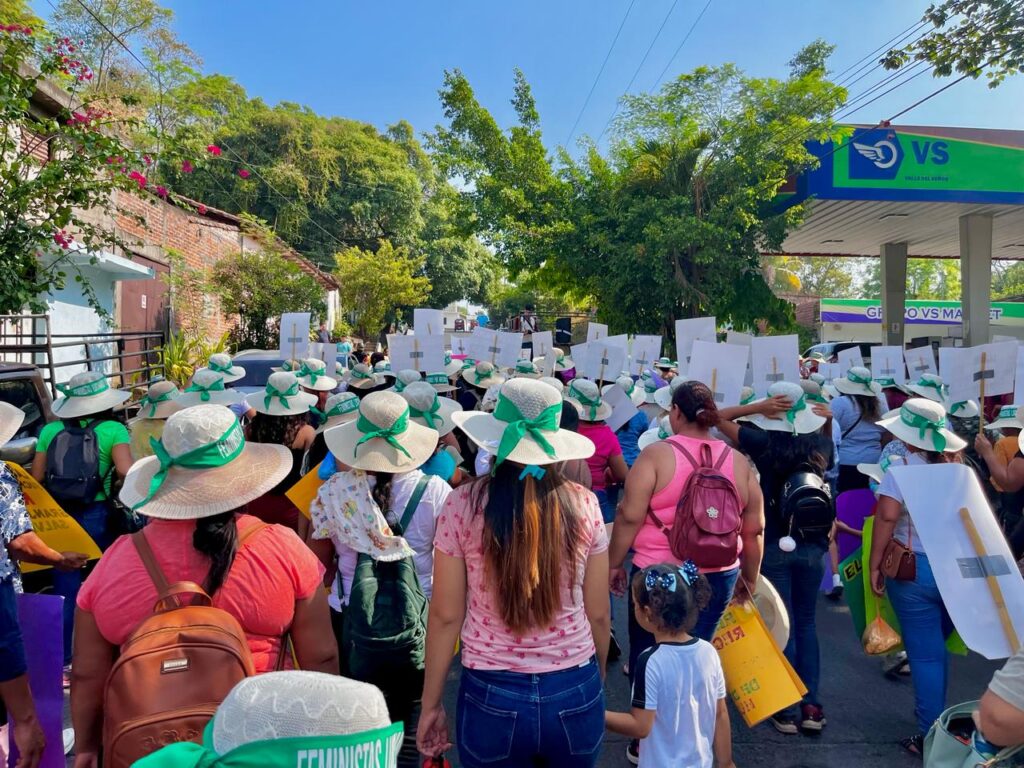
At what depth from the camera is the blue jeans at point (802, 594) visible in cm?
374

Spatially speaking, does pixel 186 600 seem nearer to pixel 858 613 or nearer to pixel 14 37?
pixel 858 613

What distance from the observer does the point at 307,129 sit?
34.8m

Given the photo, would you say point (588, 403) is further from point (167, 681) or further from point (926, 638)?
point (167, 681)

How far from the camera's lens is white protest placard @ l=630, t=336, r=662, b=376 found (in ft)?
31.6

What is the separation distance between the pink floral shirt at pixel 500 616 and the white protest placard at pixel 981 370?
522cm

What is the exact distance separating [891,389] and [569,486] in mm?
5479

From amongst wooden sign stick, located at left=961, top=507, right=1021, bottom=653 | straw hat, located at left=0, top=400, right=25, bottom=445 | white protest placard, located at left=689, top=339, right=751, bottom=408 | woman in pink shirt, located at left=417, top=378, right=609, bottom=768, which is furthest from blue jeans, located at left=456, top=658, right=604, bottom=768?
white protest placard, located at left=689, top=339, right=751, bottom=408

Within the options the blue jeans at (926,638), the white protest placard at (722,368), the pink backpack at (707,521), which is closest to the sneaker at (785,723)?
the blue jeans at (926,638)

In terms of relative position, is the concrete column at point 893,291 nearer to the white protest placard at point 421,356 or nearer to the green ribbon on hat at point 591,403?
the white protest placard at point 421,356

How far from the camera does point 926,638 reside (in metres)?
3.37

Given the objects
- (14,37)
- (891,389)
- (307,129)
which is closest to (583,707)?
(891,389)

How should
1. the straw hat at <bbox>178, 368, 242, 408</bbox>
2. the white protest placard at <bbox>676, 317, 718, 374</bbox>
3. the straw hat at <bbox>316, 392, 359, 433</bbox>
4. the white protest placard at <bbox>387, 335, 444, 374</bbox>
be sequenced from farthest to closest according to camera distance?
1. the white protest placard at <bbox>387, 335, 444, 374</bbox>
2. the white protest placard at <bbox>676, 317, 718, 374</bbox>
3. the straw hat at <bbox>178, 368, 242, 408</bbox>
4. the straw hat at <bbox>316, 392, 359, 433</bbox>

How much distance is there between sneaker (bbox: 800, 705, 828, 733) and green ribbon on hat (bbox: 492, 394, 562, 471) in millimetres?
2482

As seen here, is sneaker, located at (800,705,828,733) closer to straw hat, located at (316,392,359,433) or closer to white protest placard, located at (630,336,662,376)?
straw hat, located at (316,392,359,433)
